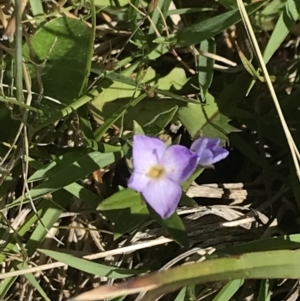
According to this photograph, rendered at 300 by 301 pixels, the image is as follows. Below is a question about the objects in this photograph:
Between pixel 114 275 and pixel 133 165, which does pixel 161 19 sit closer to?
pixel 133 165

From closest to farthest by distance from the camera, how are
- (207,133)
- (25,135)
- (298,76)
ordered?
1. (25,135)
2. (207,133)
3. (298,76)

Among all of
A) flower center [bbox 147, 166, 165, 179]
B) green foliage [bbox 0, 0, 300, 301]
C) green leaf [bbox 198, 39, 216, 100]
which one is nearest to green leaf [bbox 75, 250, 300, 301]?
green foliage [bbox 0, 0, 300, 301]

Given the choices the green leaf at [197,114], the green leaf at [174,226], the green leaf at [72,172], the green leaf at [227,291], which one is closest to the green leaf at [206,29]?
the green leaf at [197,114]

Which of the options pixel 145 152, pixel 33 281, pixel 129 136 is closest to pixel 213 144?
pixel 145 152

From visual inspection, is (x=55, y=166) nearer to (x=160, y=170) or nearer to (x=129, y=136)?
(x=129, y=136)

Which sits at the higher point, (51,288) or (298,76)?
(298,76)

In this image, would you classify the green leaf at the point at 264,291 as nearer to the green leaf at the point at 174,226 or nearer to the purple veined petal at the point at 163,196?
the green leaf at the point at 174,226

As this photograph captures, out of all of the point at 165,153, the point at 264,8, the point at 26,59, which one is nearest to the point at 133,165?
the point at 165,153
